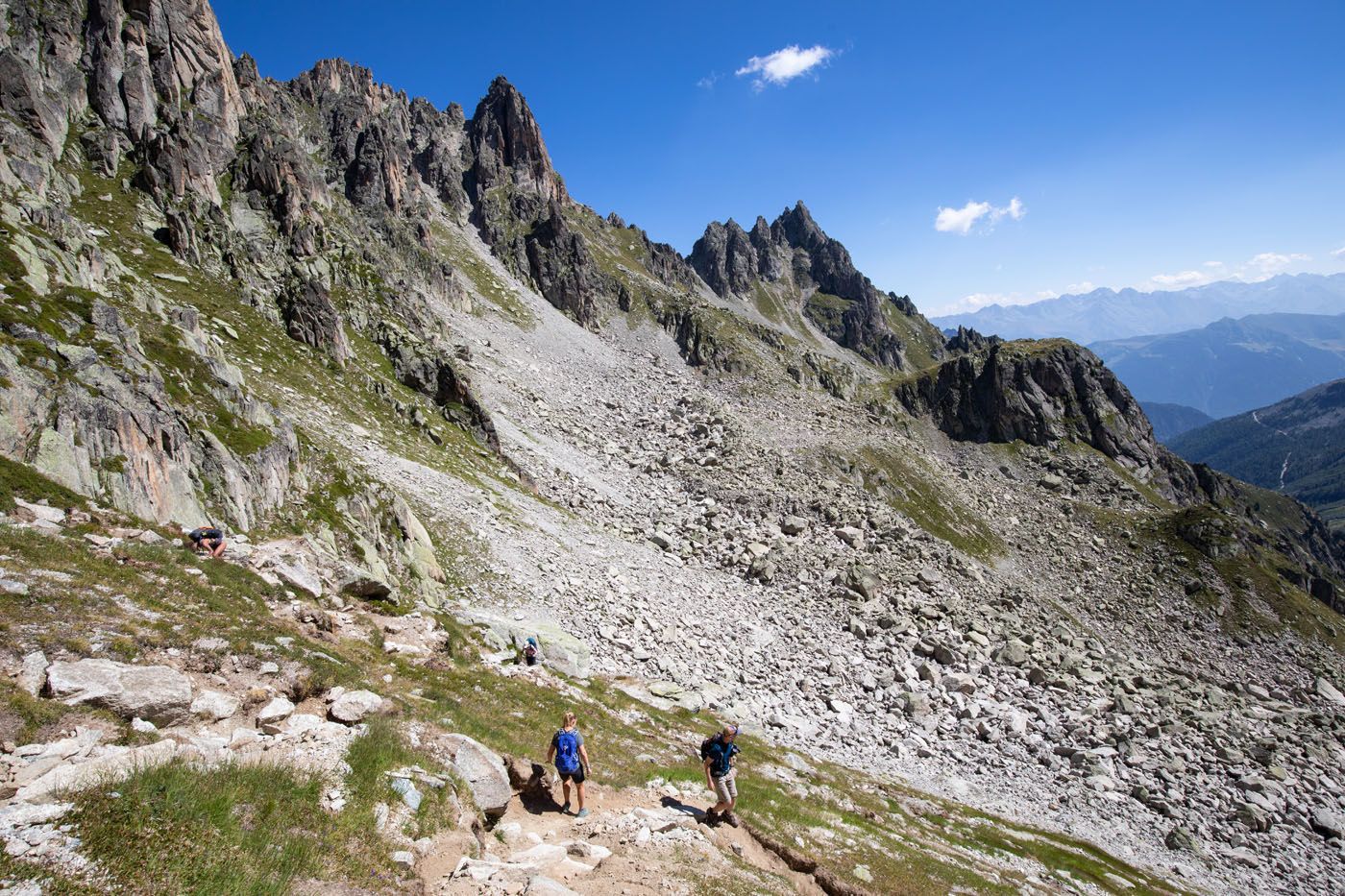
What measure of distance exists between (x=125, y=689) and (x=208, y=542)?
11004 millimetres

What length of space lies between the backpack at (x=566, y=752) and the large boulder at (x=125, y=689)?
695cm

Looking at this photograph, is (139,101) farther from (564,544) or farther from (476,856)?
(476,856)

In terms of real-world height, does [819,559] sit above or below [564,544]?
below

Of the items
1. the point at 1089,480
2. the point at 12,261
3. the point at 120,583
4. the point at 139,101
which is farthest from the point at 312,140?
the point at 1089,480

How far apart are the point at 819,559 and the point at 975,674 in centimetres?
1488

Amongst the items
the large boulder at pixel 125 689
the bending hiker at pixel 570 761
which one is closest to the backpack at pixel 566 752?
the bending hiker at pixel 570 761

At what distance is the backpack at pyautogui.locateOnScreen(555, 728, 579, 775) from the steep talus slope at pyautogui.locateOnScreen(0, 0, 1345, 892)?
7.18 feet

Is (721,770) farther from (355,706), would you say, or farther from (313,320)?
(313,320)

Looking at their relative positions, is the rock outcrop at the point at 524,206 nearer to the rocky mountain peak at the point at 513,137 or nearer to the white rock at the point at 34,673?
the rocky mountain peak at the point at 513,137

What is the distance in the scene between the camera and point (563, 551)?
135 feet

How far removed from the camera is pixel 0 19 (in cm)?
5584

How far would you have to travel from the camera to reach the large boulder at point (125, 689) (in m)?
9.41

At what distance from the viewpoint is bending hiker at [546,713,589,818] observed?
44.0ft

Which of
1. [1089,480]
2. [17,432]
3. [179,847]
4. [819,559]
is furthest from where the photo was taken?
[1089,480]
